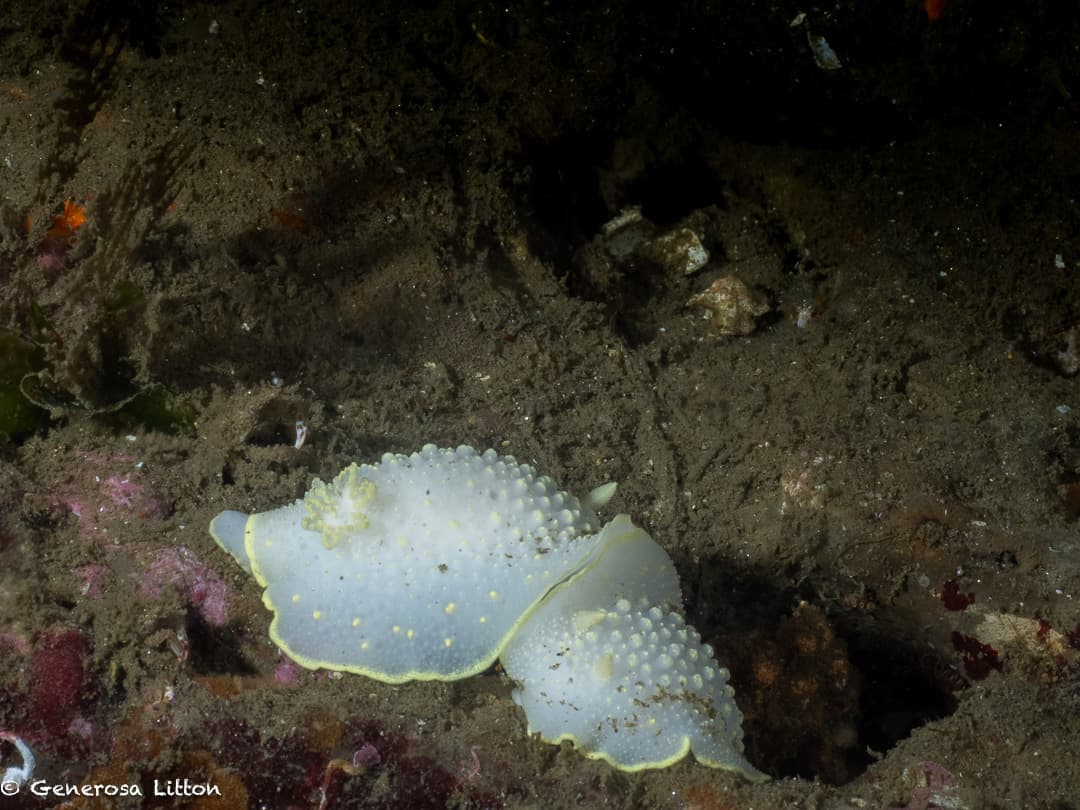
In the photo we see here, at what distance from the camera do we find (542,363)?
3541mm

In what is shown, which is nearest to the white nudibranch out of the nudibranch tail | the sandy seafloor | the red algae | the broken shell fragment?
the nudibranch tail

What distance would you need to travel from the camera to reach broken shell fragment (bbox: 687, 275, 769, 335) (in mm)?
4102

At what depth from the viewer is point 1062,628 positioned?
9.34 feet

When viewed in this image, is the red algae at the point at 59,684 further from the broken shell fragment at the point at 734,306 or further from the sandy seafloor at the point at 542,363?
the broken shell fragment at the point at 734,306

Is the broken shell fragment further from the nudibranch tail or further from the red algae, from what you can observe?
the red algae

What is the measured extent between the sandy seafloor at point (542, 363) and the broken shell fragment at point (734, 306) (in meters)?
0.04

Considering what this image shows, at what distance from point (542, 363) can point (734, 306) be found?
1.29 meters

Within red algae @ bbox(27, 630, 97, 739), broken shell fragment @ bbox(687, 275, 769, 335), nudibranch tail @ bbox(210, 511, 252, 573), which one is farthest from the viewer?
broken shell fragment @ bbox(687, 275, 769, 335)

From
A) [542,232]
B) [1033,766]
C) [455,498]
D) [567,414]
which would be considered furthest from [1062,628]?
[542,232]

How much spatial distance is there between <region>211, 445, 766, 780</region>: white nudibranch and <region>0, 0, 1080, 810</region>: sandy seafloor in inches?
5.0

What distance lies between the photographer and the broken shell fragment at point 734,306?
13.5ft

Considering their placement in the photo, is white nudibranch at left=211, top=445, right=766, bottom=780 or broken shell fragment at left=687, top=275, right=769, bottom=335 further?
broken shell fragment at left=687, top=275, right=769, bottom=335

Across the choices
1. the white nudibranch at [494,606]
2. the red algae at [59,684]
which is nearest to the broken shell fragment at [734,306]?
the white nudibranch at [494,606]

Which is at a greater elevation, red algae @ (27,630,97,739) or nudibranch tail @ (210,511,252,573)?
nudibranch tail @ (210,511,252,573)
